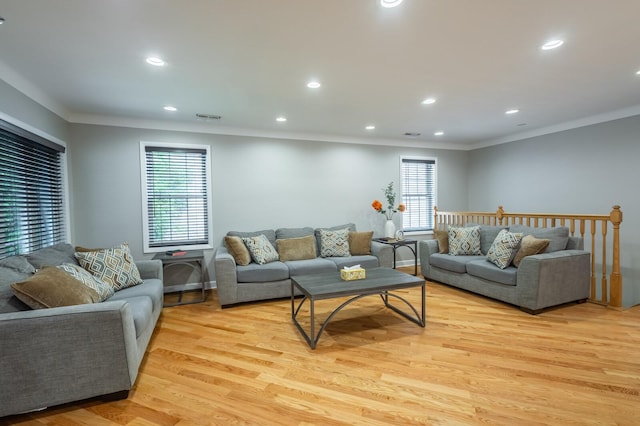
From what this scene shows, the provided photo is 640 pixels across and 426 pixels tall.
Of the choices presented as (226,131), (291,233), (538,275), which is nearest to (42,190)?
(226,131)

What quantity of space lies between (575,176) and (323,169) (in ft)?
13.0

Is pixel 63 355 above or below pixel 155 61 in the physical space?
below

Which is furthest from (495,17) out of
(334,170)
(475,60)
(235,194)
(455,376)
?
(235,194)

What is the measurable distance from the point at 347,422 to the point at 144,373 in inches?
63.7

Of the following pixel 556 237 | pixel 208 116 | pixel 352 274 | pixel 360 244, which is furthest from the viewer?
pixel 360 244

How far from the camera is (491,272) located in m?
3.66

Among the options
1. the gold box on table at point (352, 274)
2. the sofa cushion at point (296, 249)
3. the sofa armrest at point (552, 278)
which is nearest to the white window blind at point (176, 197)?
the sofa cushion at point (296, 249)

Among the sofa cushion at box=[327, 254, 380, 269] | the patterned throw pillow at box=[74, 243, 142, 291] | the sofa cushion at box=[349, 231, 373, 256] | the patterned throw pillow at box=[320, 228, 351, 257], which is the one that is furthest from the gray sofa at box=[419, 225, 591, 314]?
the patterned throw pillow at box=[74, 243, 142, 291]

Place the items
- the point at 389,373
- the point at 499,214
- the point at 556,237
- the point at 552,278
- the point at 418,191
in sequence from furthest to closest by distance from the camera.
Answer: the point at 418,191
the point at 499,214
the point at 556,237
the point at 552,278
the point at 389,373

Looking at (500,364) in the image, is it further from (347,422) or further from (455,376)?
(347,422)

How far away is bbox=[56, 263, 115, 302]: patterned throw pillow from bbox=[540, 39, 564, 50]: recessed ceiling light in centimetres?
409

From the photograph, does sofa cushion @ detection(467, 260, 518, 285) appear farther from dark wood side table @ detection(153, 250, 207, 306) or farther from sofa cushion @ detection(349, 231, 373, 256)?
dark wood side table @ detection(153, 250, 207, 306)

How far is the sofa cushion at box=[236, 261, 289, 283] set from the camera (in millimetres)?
3764

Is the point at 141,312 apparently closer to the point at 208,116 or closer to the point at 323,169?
the point at 208,116
